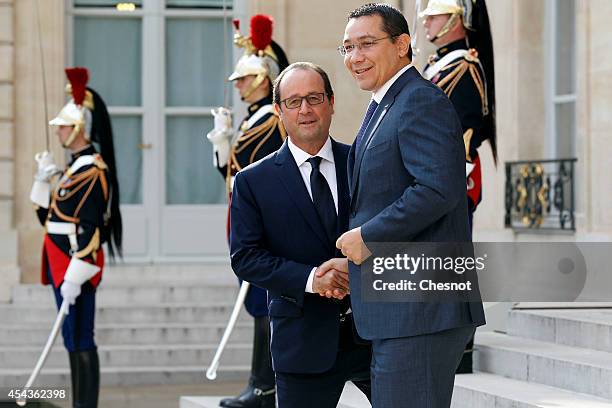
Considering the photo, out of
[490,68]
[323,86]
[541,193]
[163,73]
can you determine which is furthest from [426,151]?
[163,73]

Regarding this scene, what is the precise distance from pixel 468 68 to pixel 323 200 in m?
2.35

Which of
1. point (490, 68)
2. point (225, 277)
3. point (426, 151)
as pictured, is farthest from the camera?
point (225, 277)

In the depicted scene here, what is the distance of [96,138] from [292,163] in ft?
12.9

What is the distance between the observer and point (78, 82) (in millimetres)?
8398

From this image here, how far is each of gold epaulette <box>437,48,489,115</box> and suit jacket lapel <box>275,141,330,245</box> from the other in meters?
2.15

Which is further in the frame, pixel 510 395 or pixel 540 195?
pixel 540 195

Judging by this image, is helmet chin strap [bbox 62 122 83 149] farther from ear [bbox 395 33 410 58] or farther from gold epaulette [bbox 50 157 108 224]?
ear [bbox 395 33 410 58]

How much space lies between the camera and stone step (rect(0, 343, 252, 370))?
10.8 meters

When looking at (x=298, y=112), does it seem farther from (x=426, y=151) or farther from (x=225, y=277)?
(x=225, y=277)

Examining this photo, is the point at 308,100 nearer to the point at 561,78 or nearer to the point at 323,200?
the point at 323,200

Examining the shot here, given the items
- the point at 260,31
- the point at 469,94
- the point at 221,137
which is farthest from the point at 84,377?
the point at 469,94

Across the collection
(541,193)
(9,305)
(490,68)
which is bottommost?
(9,305)

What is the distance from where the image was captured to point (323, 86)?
14.8 ft

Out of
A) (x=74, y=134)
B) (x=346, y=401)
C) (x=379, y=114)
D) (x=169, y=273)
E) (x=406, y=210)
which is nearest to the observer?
(x=406, y=210)
